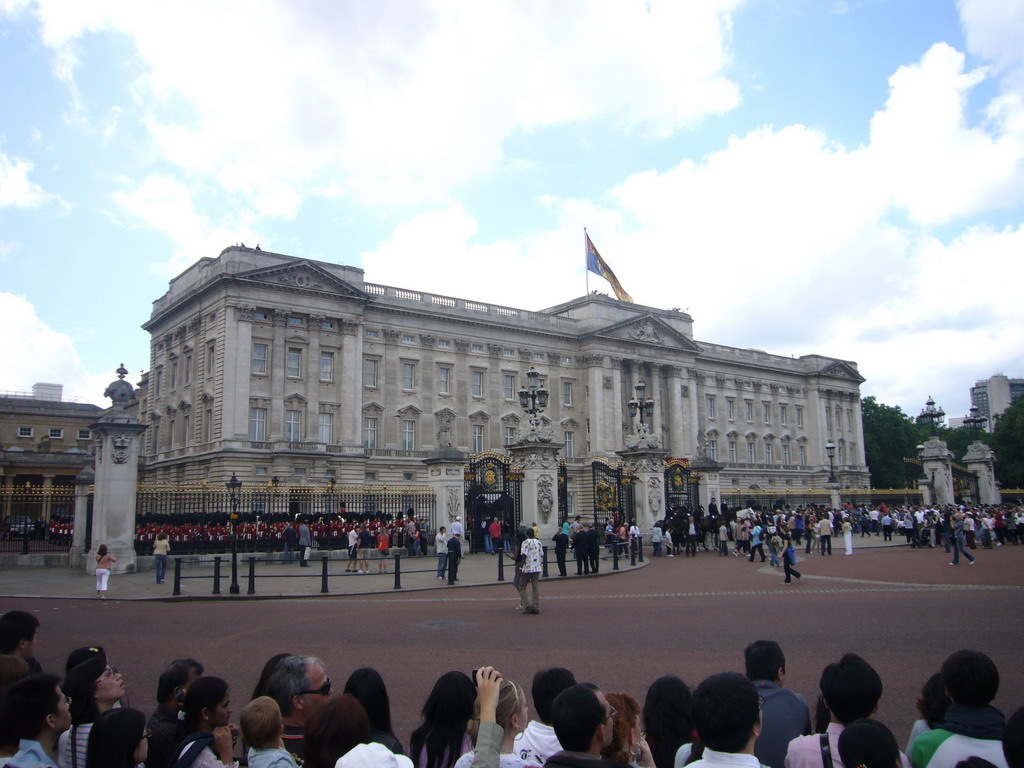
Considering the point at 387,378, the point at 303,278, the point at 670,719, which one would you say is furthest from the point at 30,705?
the point at 387,378

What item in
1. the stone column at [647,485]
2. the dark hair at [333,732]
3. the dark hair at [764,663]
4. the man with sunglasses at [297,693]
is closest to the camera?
the dark hair at [333,732]

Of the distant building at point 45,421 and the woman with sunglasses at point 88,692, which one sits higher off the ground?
the distant building at point 45,421

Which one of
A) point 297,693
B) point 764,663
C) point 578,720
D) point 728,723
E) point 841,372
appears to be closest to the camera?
point 578,720

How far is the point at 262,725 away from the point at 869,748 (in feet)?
9.81

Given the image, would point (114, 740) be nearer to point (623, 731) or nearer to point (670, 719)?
point (623, 731)

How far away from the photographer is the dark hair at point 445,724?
4531 mm

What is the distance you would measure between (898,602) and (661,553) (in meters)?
15.9

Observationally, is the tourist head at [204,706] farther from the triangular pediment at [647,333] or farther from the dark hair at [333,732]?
the triangular pediment at [647,333]

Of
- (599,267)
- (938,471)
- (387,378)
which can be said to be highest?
(599,267)

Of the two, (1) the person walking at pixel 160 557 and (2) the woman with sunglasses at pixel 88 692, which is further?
(1) the person walking at pixel 160 557

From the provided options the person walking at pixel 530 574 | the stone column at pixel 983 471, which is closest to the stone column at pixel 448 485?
the person walking at pixel 530 574

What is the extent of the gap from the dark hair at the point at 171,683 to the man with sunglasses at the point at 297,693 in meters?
0.57

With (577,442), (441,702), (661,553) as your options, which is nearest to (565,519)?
(661,553)

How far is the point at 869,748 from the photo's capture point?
3.80 meters
